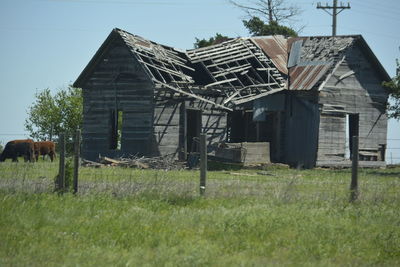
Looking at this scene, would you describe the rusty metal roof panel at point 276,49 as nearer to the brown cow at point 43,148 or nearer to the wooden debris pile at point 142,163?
the wooden debris pile at point 142,163

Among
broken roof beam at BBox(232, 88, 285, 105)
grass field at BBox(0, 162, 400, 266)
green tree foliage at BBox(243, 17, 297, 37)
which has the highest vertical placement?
green tree foliage at BBox(243, 17, 297, 37)

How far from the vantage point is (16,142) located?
31703mm

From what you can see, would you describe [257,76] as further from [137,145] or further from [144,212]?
[144,212]

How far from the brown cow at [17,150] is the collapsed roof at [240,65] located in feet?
12.5

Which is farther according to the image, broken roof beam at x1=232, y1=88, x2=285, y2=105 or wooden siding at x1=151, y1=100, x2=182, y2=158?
broken roof beam at x1=232, y1=88, x2=285, y2=105

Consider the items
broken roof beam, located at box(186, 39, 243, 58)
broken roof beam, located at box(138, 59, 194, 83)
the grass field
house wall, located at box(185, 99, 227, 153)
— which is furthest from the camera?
broken roof beam, located at box(186, 39, 243, 58)

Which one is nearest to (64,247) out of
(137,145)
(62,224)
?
(62,224)

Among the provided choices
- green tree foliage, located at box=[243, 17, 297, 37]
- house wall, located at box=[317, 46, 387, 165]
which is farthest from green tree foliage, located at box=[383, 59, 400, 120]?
green tree foliage, located at box=[243, 17, 297, 37]

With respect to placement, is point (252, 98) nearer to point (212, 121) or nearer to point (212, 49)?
point (212, 121)

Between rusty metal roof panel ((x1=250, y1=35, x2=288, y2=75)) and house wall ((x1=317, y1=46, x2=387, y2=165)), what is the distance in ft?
9.03

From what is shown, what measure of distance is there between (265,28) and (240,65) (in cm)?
2277

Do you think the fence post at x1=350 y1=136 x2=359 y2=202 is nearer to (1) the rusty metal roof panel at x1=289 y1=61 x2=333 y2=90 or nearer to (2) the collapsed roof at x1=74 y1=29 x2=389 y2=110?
(2) the collapsed roof at x1=74 y1=29 x2=389 y2=110

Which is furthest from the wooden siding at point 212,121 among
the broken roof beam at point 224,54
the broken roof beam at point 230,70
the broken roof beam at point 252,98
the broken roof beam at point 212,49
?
the broken roof beam at point 212,49

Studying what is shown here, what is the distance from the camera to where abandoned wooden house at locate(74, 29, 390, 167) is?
29094mm
